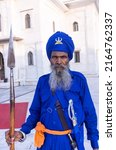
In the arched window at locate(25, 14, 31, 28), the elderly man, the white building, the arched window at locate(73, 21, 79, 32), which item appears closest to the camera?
the elderly man

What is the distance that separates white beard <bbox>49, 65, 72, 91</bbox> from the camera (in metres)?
1.86

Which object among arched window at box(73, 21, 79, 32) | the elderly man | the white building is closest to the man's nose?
the elderly man

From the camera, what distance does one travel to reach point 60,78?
192 cm

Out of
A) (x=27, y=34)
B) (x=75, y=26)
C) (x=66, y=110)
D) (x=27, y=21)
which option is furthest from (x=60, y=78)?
(x=75, y=26)

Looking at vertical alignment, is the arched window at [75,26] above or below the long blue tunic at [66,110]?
above

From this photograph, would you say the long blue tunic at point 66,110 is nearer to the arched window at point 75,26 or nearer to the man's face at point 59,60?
the man's face at point 59,60

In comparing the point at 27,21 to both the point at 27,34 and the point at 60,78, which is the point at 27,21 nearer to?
the point at 27,34

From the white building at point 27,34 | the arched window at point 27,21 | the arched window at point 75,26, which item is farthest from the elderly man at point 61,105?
the arched window at point 75,26

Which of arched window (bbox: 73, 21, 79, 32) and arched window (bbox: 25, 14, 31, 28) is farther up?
arched window (bbox: 73, 21, 79, 32)

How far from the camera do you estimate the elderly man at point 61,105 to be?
5.90 ft

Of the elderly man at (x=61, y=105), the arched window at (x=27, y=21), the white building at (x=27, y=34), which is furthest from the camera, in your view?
the arched window at (x=27, y=21)

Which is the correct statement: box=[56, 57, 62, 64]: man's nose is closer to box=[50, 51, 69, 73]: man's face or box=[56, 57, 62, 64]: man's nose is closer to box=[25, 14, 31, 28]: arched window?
box=[50, 51, 69, 73]: man's face

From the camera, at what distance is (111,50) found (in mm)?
1265

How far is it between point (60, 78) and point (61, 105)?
223mm
